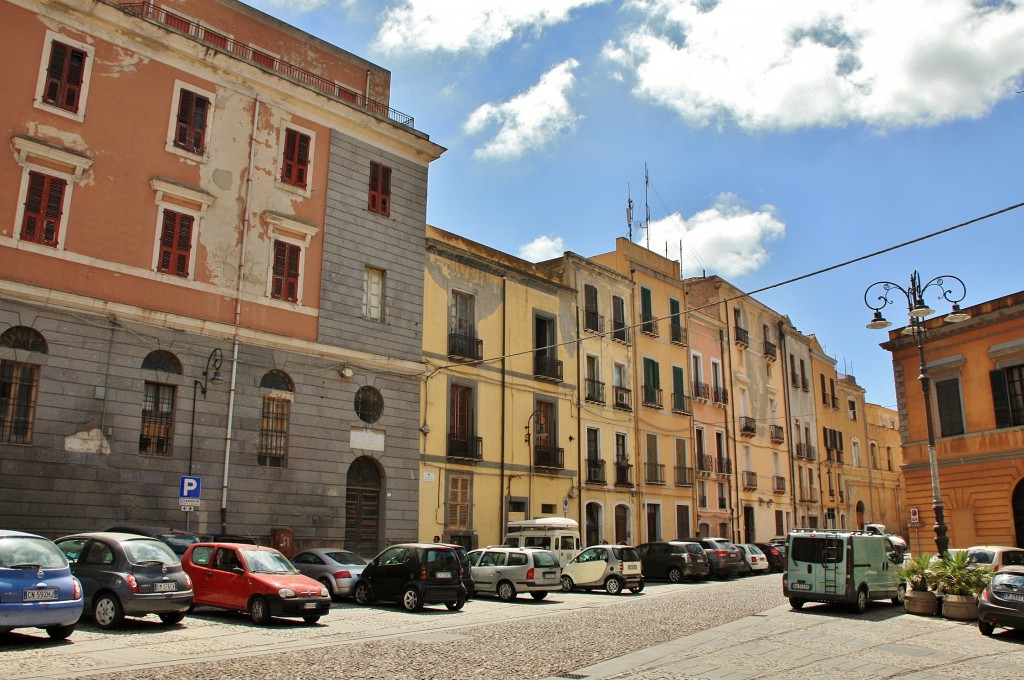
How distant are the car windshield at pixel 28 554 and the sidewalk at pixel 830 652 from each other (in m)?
6.84

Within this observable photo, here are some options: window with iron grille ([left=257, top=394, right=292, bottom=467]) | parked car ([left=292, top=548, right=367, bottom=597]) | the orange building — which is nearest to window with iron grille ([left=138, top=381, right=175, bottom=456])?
window with iron grille ([left=257, top=394, right=292, bottom=467])

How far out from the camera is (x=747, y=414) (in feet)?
148

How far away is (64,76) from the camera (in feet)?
65.6

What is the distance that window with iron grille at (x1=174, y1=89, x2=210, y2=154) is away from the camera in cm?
2188

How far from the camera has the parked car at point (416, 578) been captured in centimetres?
1755

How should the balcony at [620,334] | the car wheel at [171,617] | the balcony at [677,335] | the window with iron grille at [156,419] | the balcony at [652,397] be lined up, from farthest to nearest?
the balcony at [677,335] → the balcony at [652,397] → the balcony at [620,334] → the window with iron grille at [156,419] → the car wheel at [171,617]

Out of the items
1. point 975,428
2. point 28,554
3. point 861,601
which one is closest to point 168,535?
point 28,554

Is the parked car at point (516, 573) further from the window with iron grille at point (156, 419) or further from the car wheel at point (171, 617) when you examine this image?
the car wheel at point (171, 617)

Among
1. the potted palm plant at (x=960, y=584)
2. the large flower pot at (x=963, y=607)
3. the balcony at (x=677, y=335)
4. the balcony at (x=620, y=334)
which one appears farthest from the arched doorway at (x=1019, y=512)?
the balcony at (x=677, y=335)

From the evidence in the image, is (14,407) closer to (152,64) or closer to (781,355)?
(152,64)

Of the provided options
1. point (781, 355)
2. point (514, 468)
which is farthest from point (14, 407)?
point (781, 355)

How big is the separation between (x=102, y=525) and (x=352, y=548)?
727 centimetres

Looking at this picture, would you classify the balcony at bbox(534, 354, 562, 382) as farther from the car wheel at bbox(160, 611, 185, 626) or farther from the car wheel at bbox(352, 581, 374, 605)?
the car wheel at bbox(160, 611, 185, 626)

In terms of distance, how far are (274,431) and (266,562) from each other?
25.4ft
